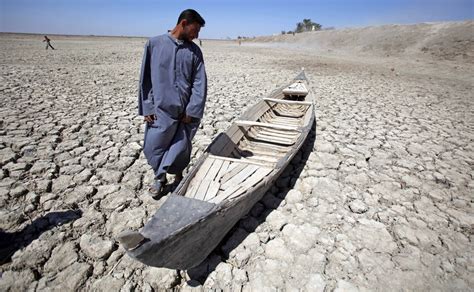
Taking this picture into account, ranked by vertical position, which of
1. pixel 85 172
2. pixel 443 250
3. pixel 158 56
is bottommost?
pixel 443 250

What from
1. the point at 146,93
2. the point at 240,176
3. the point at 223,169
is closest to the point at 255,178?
the point at 240,176

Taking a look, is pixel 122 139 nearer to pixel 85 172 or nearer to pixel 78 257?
pixel 85 172

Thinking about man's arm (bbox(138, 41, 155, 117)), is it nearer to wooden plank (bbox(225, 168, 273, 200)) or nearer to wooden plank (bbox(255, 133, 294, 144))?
wooden plank (bbox(225, 168, 273, 200))

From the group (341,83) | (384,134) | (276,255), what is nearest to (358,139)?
(384,134)

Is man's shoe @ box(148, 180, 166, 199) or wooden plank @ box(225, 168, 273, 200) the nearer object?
wooden plank @ box(225, 168, 273, 200)

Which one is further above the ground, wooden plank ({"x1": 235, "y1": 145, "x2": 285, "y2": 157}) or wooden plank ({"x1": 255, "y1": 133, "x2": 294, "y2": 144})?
wooden plank ({"x1": 255, "y1": 133, "x2": 294, "y2": 144})

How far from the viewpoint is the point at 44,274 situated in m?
2.22

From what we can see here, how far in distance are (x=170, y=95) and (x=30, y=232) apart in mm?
2127

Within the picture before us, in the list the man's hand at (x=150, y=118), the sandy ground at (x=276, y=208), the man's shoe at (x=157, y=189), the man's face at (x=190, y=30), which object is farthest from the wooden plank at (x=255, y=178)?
Result: the man's face at (x=190, y=30)

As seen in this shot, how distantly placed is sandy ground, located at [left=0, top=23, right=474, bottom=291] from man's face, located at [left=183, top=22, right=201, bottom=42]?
6.84 ft

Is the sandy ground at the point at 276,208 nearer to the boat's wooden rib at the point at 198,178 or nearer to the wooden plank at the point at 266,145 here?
the wooden plank at the point at 266,145

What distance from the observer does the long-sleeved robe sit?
261 cm

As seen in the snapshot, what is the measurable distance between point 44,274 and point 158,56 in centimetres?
236

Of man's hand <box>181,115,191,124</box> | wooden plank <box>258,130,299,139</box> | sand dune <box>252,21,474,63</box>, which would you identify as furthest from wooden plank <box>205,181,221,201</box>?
sand dune <box>252,21,474,63</box>
